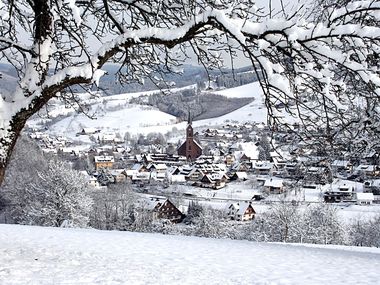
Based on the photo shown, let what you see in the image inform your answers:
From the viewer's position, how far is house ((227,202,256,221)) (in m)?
30.2

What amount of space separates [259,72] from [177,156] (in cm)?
6757

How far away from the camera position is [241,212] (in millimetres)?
30469

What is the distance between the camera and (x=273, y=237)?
23.3m

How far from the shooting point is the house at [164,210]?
28.9 metres

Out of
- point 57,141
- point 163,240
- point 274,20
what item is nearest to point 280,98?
point 274,20

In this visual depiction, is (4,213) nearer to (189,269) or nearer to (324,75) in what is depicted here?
(189,269)

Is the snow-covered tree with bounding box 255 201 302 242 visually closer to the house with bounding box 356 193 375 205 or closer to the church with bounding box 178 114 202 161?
the house with bounding box 356 193 375 205

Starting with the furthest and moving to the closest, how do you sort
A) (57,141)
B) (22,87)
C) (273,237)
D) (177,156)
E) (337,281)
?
(57,141) → (177,156) → (273,237) → (337,281) → (22,87)

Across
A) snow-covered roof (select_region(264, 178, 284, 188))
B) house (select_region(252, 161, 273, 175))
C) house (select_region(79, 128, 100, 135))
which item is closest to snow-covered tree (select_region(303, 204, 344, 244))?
snow-covered roof (select_region(264, 178, 284, 188))

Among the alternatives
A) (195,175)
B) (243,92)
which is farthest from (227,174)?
(243,92)

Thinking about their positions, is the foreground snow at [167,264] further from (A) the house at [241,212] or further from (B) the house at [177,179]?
(B) the house at [177,179]

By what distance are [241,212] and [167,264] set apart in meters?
25.3

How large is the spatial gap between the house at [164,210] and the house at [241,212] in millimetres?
3234

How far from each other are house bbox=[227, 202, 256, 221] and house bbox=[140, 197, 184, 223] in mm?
3234
